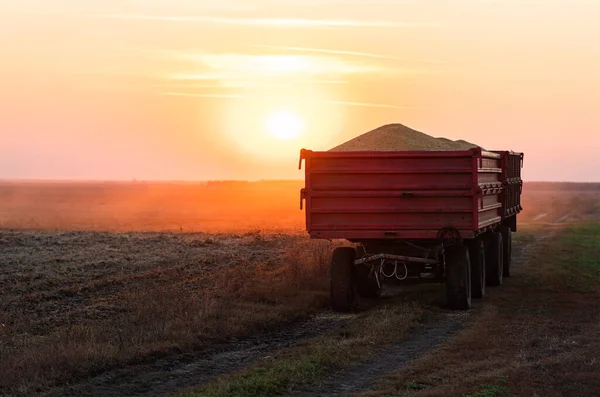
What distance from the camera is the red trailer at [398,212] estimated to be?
15906 millimetres

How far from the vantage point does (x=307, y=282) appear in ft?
63.0

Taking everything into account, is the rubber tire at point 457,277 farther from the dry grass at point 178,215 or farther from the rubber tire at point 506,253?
the dry grass at point 178,215

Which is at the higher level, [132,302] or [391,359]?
[132,302]

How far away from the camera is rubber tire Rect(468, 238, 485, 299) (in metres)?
17.9

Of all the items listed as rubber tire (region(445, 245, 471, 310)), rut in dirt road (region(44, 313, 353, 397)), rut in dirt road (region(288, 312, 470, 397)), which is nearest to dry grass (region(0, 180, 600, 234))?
rubber tire (region(445, 245, 471, 310))

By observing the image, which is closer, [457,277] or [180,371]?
[180,371]

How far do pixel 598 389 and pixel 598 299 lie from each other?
8.68 meters

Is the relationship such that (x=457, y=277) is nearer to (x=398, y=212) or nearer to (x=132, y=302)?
(x=398, y=212)

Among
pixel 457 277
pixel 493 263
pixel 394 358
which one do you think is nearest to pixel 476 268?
pixel 457 277

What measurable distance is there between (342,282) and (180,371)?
18.4 feet

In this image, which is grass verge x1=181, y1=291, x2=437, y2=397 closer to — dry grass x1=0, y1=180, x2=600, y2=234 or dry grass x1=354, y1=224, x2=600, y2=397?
dry grass x1=354, y1=224, x2=600, y2=397

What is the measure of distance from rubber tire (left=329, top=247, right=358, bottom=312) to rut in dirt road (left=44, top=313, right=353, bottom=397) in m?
2.02

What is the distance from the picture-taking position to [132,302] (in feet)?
53.5

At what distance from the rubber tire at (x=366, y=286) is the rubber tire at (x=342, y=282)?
32.2 inches
